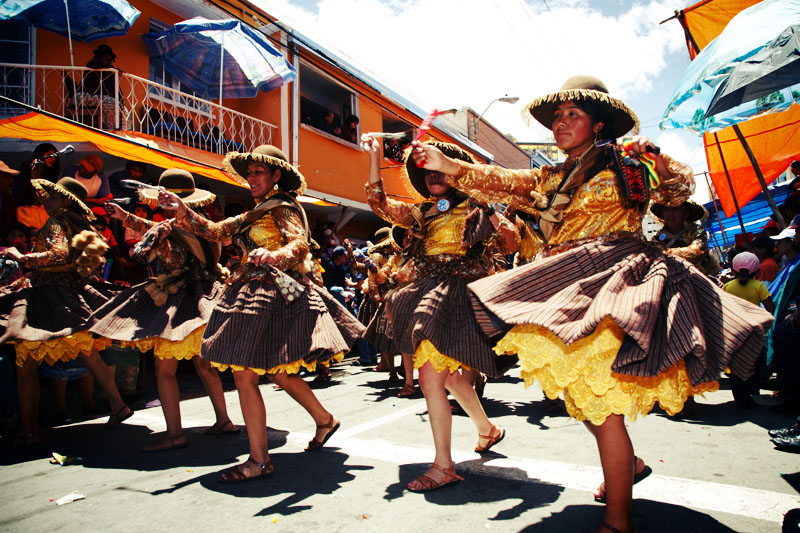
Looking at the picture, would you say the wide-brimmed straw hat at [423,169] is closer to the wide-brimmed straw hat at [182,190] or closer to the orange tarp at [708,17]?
the wide-brimmed straw hat at [182,190]

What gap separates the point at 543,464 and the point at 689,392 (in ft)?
5.15

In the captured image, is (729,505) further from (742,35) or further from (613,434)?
(742,35)

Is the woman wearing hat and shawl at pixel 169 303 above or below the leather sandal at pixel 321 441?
above

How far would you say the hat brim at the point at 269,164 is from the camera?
13.2ft

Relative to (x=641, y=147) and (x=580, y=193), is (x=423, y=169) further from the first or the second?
(x=641, y=147)

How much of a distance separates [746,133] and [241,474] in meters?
10.5

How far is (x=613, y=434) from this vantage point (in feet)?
7.65

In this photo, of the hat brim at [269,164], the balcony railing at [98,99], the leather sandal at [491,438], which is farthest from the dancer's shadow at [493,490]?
the balcony railing at [98,99]

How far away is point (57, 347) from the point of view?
4.82 m

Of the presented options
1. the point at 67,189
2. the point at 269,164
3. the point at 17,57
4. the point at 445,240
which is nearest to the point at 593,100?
the point at 445,240

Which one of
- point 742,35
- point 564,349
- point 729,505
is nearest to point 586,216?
point 564,349

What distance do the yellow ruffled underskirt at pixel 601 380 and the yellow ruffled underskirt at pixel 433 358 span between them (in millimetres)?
954

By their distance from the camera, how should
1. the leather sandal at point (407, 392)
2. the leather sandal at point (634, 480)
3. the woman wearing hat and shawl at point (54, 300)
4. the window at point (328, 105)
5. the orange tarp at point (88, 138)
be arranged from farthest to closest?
the window at point (328, 105)
the orange tarp at point (88, 138)
the leather sandal at point (407, 392)
the woman wearing hat and shawl at point (54, 300)
the leather sandal at point (634, 480)

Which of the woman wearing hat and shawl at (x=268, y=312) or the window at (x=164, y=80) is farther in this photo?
the window at (x=164, y=80)
